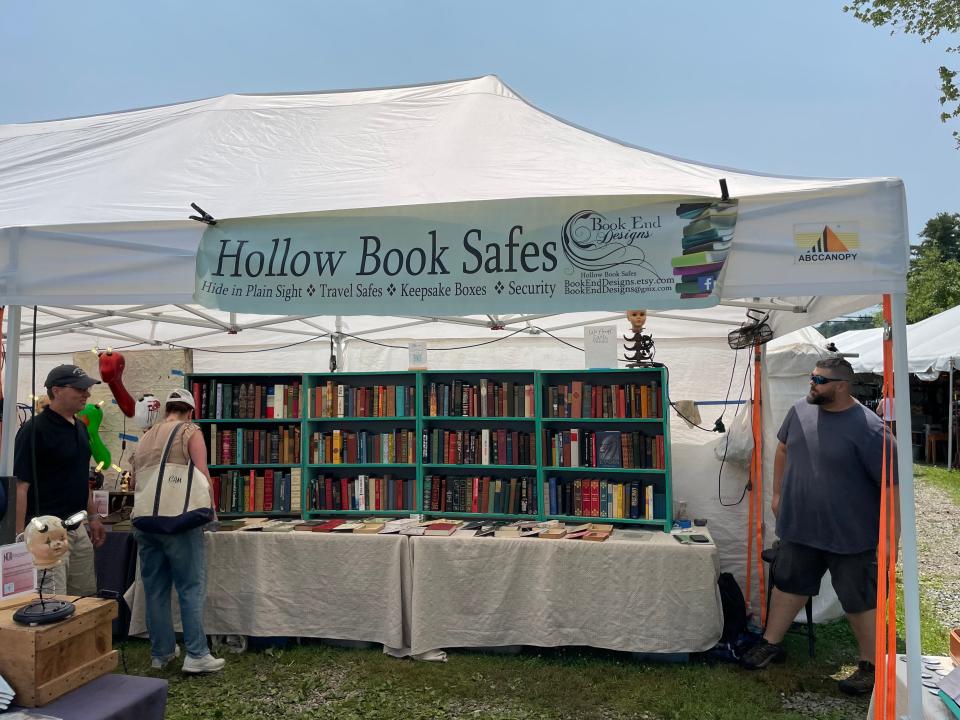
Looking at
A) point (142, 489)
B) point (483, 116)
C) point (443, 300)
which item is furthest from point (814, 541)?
point (142, 489)

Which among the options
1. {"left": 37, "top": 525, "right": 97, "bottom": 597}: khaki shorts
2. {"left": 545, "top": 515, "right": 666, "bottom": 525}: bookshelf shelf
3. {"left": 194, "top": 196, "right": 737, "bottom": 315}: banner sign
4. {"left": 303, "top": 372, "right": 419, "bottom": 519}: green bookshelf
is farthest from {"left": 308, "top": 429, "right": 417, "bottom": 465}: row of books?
{"left": 194, "top": 196, "right": 737, "bottom": 315}: banner sign

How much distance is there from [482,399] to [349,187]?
2102 millimetres

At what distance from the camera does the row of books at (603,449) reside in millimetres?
4566

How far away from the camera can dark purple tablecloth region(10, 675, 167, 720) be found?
202cm

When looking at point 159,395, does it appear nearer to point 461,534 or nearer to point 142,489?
point 142,489

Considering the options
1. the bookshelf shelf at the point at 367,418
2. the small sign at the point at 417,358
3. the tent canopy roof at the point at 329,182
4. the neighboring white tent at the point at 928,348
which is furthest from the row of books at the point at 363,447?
the neighboring white tent at the point at 928,348

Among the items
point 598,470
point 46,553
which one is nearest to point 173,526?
point 46,553

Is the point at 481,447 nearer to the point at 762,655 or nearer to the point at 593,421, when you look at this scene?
the point at 593,421

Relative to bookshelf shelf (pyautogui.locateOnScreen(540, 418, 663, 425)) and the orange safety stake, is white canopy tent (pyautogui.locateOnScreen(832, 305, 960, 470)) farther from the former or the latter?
the orange safety stake

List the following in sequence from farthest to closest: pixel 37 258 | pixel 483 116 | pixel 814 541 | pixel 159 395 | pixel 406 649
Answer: pixel 159 395 < pixel 406 649 < pixel 483 116 < pixel 814 541 < pixel 37 258

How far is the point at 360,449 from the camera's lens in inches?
195

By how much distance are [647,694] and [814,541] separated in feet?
3.94

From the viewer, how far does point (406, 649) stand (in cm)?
420

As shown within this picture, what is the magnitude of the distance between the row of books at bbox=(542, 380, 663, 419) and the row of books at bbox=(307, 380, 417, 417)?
1.01 m
